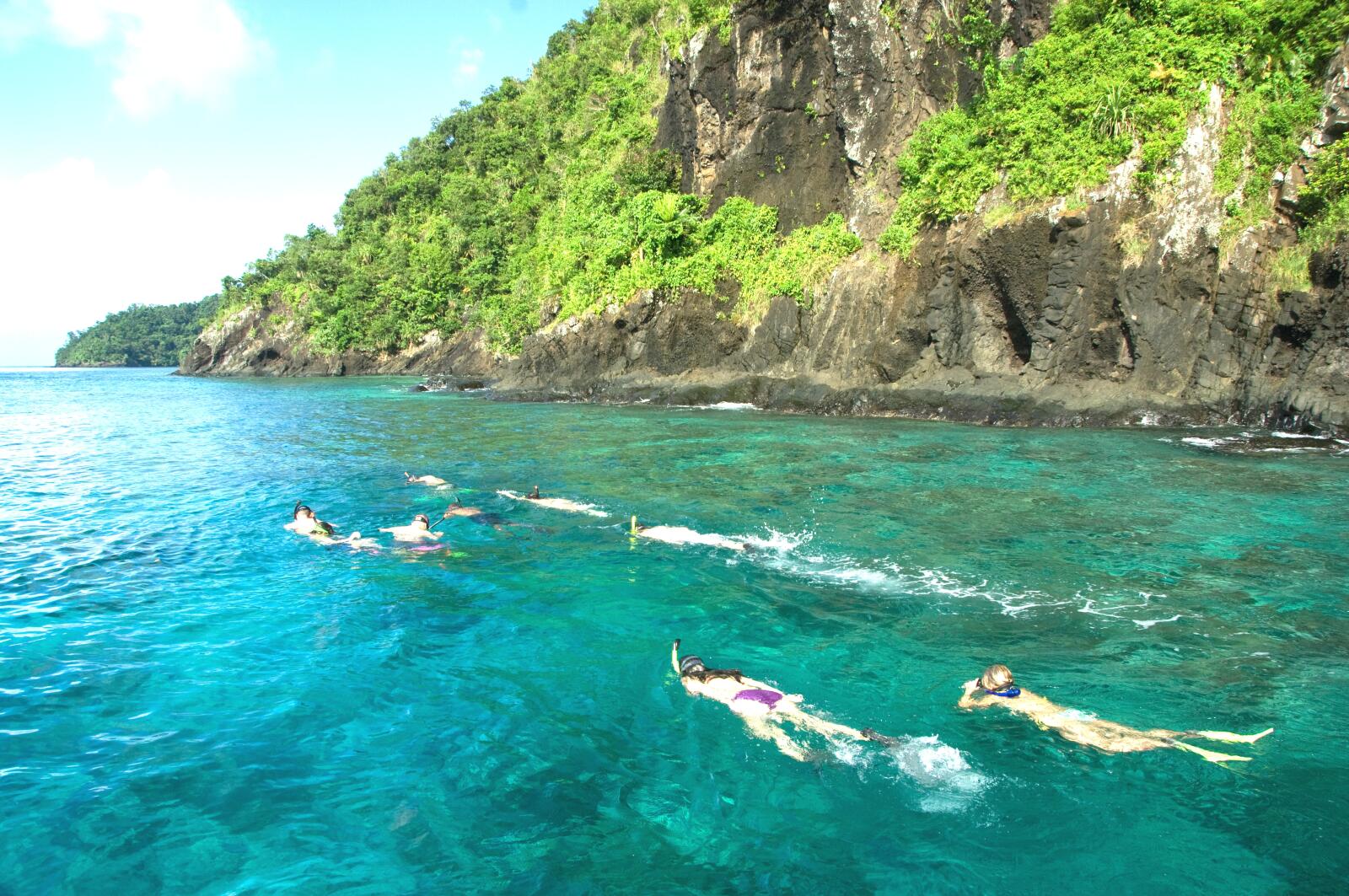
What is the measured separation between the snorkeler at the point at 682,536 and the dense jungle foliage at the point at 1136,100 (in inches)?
746

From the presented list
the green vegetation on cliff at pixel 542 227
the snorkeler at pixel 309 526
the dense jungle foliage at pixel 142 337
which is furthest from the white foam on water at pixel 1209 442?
the dense jungle foliage at pixel 142 337

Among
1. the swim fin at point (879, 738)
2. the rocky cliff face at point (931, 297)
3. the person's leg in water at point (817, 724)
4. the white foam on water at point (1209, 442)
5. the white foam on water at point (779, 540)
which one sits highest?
the rocky cliff face at point (931, 297)

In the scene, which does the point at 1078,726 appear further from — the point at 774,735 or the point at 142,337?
the point at 142,337

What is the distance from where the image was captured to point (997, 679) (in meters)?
7.07

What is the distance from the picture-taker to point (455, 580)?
11.4 m

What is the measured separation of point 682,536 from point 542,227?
45.1 meters

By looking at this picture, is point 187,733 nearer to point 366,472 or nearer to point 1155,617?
point 1155,617

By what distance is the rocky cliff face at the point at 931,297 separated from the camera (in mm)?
21750

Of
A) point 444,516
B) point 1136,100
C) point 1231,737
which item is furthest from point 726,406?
point 1231,737

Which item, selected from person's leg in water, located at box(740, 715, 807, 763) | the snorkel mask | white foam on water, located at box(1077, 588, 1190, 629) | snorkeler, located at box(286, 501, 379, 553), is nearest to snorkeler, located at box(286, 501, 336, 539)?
snorkeler, located at box(286, 501, 379, 553)

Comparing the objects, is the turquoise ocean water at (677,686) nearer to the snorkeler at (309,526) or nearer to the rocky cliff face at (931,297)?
the snorkeler at (309,526)

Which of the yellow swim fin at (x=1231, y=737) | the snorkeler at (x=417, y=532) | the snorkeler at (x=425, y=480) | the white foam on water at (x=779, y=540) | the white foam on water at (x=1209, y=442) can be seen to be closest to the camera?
the yellow swim fin at (x=1231, y=737)

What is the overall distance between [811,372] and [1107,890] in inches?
1013

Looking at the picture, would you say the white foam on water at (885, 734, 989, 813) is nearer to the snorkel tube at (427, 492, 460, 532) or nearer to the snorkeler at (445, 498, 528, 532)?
the snorkeler at (445, 498, 528, 532)
